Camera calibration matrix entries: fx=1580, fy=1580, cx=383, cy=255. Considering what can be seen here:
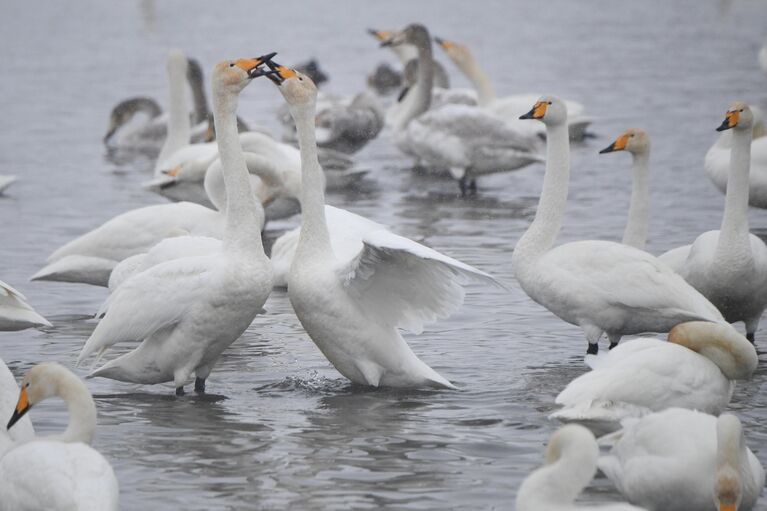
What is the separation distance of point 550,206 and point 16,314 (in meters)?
3.00

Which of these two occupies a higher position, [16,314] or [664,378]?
[16,314]

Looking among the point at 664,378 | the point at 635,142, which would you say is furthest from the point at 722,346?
the point at 635,142

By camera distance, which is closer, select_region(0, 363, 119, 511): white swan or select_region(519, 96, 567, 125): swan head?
select_region(0, 363, 119, 511): white swan

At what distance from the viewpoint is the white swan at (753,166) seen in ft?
37.7

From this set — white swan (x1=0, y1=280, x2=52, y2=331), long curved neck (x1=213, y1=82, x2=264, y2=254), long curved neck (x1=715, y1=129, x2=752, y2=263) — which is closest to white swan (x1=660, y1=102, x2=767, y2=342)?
long curved neck (x1=715, y1=129, x2=752, y2=263)

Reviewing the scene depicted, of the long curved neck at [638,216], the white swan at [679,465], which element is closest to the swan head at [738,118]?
the long curved neck at [638,216]

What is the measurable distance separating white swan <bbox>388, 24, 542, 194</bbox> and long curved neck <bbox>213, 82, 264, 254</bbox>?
7.06 m

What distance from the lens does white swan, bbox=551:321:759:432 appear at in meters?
6.58

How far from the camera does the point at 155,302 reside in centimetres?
769

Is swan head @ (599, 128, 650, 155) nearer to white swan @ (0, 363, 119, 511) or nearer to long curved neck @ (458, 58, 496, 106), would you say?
white swan @ (0, 363, 119, 511)

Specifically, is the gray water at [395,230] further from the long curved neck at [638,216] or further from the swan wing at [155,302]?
the long curved neck at [638,216]

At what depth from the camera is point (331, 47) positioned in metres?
32.8

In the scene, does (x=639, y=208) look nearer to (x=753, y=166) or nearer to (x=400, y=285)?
(x=400, y=285)

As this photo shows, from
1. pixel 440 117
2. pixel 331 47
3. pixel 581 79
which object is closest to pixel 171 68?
pixel 440 117
